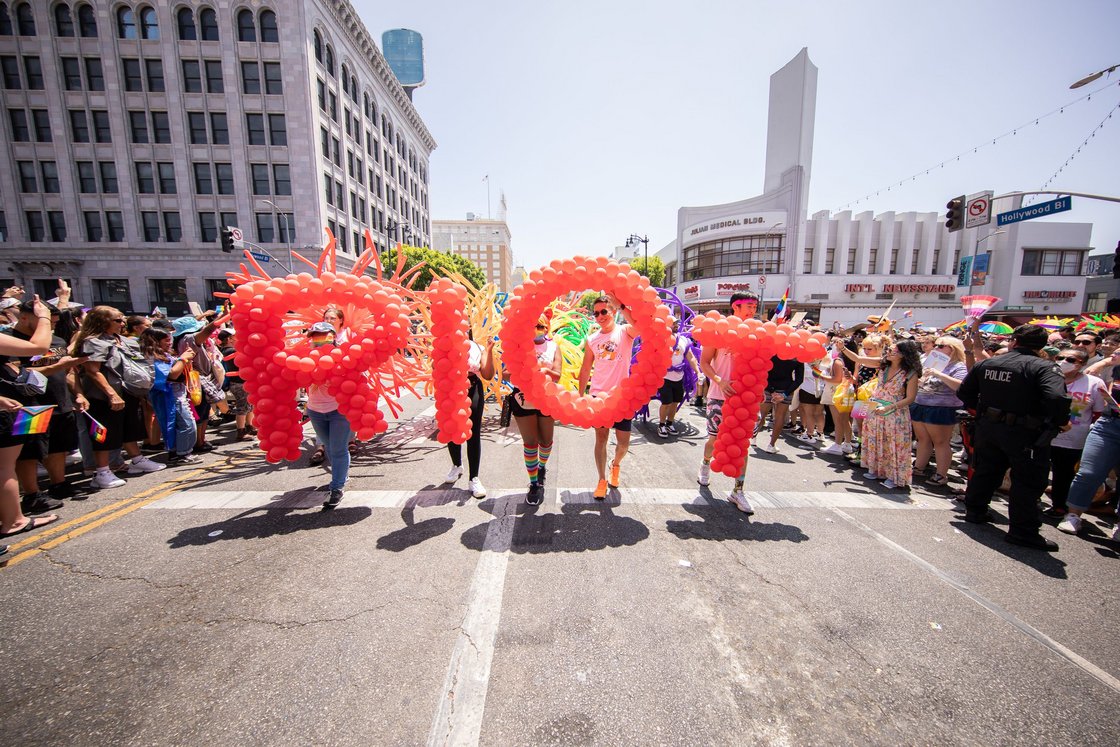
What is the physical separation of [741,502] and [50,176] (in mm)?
42839

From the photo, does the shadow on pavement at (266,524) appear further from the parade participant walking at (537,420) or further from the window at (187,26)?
the window at (187,26)

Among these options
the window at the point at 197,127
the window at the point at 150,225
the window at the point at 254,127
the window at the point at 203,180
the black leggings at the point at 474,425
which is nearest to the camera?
the black leggings at the point at 474,425

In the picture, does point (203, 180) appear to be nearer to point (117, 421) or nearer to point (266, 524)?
point (117, 421)

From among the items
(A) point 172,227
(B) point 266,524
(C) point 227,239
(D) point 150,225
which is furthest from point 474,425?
(D) point 150,225

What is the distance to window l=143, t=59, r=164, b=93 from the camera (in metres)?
25.6

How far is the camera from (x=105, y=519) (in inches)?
154

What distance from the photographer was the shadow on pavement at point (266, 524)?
143 inches

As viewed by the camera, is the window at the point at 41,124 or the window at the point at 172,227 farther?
the window at the point at 172,227


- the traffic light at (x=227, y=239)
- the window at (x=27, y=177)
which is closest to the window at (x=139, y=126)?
the window at (x=27, y=177)

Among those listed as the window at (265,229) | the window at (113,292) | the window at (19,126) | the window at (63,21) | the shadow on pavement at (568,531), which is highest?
the window at (63,21)

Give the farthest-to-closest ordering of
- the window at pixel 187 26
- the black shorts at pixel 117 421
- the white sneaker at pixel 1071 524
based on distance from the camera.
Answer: the window at pixel 187 26
the black shorts at pixel 117 421
the white sneaker at pixel 1071 524

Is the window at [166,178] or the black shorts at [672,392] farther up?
the window at [166,178]

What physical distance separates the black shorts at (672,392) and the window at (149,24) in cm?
3894

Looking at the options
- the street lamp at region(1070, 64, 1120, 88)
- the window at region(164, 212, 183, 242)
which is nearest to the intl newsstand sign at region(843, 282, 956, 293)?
the street lamp at region(1070, 64, 1120, 88)
